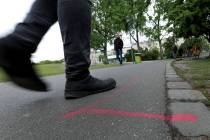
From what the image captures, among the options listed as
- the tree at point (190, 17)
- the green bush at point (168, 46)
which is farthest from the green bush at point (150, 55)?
the tree at point (190, 17)

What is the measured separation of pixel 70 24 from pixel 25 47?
1.38 feet

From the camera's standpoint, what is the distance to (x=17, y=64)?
72.5 inches

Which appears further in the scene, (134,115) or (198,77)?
(198,77)

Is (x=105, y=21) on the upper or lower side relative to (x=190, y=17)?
upper

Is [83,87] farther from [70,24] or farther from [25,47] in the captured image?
[25,47]

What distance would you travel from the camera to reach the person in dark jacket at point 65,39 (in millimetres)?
1906

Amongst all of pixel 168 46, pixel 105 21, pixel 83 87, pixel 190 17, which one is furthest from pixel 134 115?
pixel 168 46

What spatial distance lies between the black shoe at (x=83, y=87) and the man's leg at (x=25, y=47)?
281 mm

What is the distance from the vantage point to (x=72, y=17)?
7.25ft

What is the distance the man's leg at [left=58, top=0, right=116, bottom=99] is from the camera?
221cm

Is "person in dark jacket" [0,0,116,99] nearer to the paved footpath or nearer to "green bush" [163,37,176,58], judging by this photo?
the paved footpath

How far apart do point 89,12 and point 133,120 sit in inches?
39.1

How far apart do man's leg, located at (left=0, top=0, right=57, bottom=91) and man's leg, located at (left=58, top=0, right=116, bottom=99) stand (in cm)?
15

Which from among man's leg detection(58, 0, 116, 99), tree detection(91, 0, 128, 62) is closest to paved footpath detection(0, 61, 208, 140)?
man's leg detection(58, 0, 116, 99)
